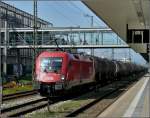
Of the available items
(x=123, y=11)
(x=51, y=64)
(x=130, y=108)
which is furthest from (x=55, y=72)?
(x=123, y=11)

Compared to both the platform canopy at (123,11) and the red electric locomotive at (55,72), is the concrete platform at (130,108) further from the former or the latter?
the platform canopy at (123,11)

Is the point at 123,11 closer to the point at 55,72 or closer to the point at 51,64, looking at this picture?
the point at 55,72

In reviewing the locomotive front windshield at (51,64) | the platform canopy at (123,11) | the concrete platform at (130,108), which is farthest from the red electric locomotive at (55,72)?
the platform canopy at (123,11)

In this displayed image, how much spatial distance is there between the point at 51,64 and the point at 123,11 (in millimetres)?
9236

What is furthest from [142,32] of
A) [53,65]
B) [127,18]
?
[53,65]

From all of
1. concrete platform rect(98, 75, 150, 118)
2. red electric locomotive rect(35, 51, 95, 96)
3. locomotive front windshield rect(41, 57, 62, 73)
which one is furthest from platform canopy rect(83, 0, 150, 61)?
locomotive front windshield rect(41, 57, 62, 73)

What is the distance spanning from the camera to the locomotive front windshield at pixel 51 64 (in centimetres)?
2486

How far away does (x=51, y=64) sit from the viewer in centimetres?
2508

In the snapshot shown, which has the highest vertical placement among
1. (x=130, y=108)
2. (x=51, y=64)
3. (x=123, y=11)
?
(x=123, y=11)

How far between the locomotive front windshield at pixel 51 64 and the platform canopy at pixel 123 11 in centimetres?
438

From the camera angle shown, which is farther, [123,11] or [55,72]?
[55,72]

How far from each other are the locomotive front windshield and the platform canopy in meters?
4.38

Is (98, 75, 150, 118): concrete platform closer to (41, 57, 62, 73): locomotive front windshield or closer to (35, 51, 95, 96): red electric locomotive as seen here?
(35, 51, 95, 96): red electric locomotive

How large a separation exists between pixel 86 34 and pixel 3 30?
15709mm
